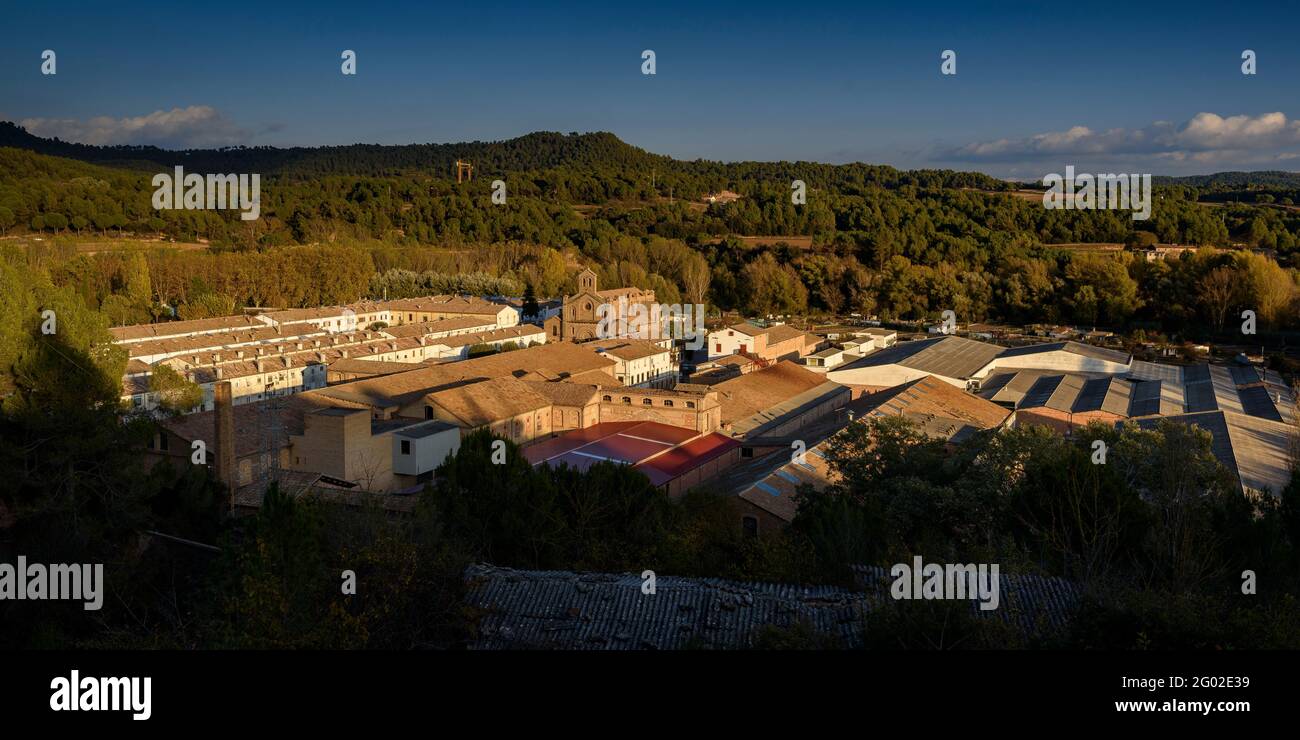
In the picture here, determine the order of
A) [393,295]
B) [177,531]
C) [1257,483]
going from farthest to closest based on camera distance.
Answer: [393,295] → [1257,483] → [177,531]

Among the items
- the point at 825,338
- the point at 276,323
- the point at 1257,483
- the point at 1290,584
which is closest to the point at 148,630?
the point at 1290,584

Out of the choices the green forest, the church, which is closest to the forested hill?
the green forest

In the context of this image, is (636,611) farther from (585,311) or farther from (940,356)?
(585,311)

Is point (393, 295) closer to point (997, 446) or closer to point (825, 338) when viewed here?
point (825, 338)

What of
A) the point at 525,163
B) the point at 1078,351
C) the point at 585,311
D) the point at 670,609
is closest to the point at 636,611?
the point at 670,609

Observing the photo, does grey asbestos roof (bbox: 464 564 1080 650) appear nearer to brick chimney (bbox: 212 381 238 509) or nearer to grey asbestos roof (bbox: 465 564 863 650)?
grey asbestos roof (bbox: 465 564 863 650)
